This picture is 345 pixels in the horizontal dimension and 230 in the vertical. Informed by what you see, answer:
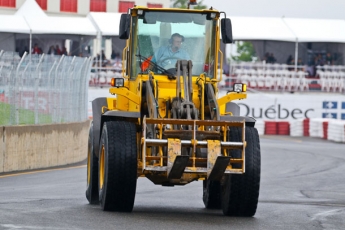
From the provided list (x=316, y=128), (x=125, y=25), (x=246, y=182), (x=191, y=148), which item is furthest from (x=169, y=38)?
(x=316, y=128)

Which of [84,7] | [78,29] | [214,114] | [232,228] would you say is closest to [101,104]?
[214,114]

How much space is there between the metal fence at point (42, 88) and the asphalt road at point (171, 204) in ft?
4.68

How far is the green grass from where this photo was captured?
21250mm

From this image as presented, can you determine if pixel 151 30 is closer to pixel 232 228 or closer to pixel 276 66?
pixel 232 228

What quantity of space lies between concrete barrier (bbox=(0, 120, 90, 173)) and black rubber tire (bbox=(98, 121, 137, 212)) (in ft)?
27.6

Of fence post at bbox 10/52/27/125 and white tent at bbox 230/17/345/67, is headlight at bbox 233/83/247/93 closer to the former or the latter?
fence post at bbox 10/52/27/125

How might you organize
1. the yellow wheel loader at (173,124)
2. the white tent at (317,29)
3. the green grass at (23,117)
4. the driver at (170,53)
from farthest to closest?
the white tent at (317,29)
the green grass at (23,117)
the driver at (170,53)
the yellow wheel loader at (173,124)

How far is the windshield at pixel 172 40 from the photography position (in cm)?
1387

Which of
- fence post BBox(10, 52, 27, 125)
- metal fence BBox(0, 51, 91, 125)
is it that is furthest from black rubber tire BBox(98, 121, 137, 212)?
fence post BBox(10, 52, 27, 125)

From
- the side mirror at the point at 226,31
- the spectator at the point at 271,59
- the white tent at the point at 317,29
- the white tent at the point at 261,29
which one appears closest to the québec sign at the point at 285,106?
the white tent at the point at 261,29

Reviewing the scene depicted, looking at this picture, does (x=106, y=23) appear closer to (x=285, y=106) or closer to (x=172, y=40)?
(x=285, y=106)

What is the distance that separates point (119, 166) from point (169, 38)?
229 centimetres

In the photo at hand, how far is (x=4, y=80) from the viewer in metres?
21.2

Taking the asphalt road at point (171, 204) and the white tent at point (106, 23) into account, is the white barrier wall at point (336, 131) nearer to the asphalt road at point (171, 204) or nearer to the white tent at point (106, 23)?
the white tent at point (106, 23)
